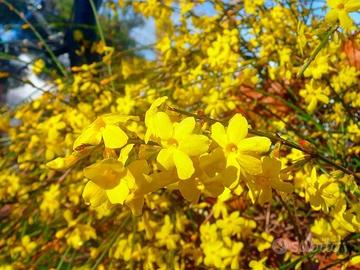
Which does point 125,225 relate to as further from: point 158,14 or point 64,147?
point 158,14

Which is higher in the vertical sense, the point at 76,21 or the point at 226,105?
the point at 226,105

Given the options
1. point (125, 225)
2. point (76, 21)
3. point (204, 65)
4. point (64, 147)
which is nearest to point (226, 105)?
point (204, 65)

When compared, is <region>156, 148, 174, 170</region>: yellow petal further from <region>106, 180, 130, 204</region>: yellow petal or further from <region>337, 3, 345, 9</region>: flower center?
<region>337, 3, 345, 9</region>: flower center

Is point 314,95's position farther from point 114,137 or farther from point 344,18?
point 114,137

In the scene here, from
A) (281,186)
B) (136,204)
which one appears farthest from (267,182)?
(136,204)

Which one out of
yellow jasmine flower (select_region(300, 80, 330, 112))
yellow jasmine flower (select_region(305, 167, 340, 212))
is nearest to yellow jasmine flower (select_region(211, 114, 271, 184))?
yellow jasmine flower (select_region(305, 167, 340, 212))
